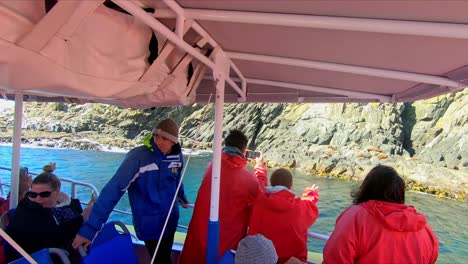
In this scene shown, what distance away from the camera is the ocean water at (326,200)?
14594 mm

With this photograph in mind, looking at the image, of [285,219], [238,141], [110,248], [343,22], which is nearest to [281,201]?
[285,219]

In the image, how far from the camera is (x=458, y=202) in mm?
22422

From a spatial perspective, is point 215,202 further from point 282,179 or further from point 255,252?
point 255,252

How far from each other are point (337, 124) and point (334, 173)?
819 cm

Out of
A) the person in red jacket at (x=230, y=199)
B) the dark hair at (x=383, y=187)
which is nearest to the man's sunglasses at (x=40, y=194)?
the person in red jacket at (x=230, y=199)

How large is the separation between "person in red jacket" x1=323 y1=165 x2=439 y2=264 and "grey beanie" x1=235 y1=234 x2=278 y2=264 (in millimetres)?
322

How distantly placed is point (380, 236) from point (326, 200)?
20415 mm

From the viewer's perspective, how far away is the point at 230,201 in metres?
2.36

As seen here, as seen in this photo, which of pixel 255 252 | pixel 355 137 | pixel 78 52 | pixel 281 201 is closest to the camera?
pixel 78 52

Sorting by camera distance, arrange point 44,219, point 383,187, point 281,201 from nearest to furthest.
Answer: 1. point 383,187
2. point 44,219
3. point 281,201

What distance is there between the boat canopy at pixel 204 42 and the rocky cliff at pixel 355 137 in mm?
20718

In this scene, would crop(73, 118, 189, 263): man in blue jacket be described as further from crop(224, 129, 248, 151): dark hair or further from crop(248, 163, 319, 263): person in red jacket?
crop(248, 163, 319, 263): person in red jacket

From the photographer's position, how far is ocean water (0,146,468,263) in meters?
14.6

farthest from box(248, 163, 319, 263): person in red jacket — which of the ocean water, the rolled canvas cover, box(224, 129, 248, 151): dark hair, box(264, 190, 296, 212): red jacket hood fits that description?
the ocean water
